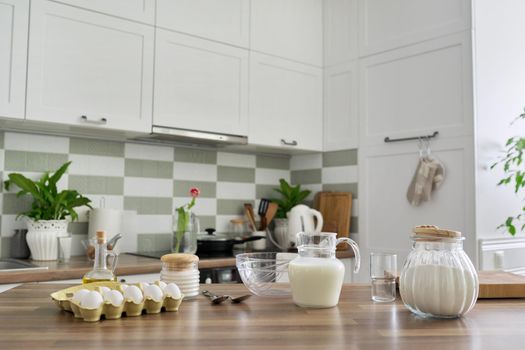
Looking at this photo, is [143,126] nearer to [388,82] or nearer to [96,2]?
[96,2]

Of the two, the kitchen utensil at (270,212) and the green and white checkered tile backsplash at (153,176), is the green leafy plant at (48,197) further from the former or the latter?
the kitchen utensil at (270,212)

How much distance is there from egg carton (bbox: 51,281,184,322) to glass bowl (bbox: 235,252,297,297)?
240 millimetres

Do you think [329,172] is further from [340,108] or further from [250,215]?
[250,215]

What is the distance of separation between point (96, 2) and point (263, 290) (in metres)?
1.85

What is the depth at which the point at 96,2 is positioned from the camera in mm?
2594

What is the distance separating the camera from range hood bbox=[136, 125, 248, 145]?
9.16ft

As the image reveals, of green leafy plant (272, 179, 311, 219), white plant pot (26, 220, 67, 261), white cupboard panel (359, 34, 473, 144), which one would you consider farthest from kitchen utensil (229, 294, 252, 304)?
green leafy plant (272, 179, 311, 219)

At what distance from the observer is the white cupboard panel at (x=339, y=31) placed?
Result: 3.44 meters

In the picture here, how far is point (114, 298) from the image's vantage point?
3.68 feet

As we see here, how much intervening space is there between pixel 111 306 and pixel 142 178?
2067 mm

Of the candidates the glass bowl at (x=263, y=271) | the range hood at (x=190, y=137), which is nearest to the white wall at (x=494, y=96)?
the range hood at (x=190, y=137)

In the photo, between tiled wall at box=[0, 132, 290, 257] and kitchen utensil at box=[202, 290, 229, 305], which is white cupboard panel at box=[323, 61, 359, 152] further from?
kitchen utensil at box=[202, 290, 229, 305]

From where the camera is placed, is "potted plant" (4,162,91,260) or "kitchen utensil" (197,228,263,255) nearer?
"potted plant" (4,162,91,260)

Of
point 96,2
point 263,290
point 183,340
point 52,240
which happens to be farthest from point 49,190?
point 183,340
